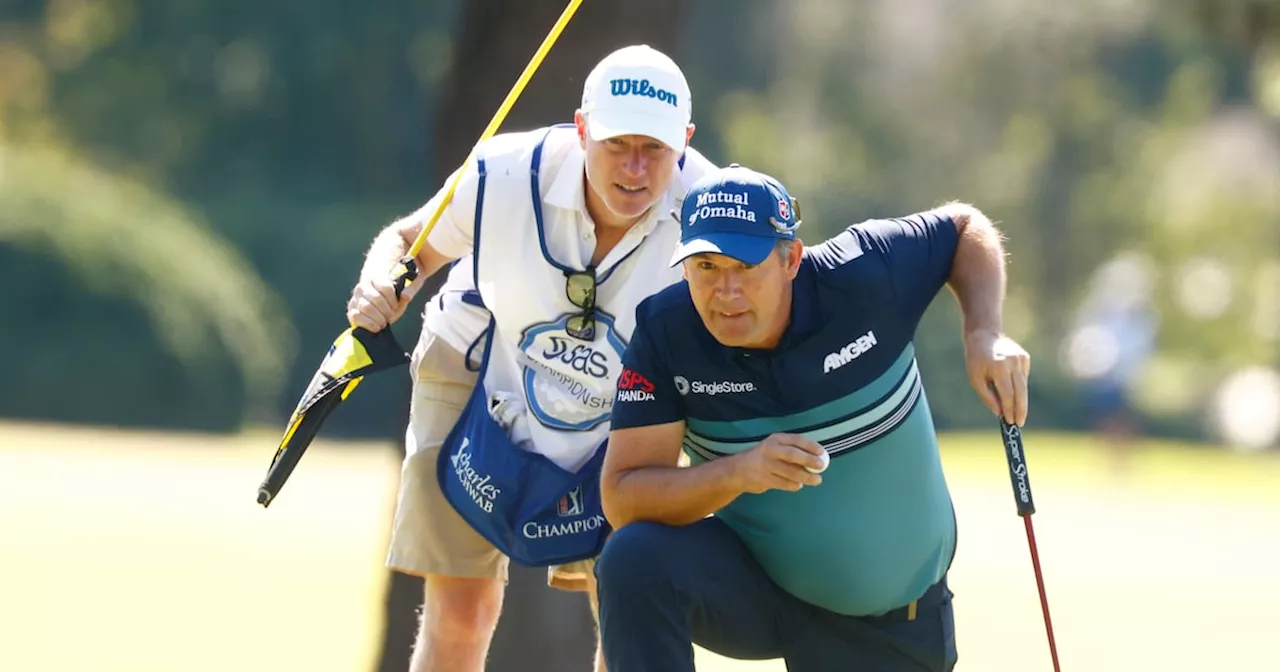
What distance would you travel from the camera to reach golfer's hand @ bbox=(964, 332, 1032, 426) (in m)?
4.52

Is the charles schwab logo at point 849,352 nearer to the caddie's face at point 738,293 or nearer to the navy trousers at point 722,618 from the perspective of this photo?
the caddie's face at point 738,293

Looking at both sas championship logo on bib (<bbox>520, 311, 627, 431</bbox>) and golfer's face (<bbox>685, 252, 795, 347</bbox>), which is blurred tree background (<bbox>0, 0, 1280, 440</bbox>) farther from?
golfer's face (<bbox>685, 252, 795, 347</bbox>)

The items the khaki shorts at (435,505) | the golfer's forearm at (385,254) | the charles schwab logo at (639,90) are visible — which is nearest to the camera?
the charles schwab logo at (639,90)

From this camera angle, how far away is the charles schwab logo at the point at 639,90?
4781mm

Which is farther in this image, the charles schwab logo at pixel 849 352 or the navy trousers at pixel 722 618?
the charles schwab logo at pixel 849 352

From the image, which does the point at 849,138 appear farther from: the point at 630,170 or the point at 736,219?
the point at 736,219

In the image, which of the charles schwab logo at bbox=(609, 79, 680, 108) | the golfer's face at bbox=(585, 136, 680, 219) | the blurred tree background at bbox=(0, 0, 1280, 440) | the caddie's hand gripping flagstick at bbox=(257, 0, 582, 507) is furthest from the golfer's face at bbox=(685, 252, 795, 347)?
the blurred tree background at bbox=(0, 0, 1280, 440)

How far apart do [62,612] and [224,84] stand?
24.4 m

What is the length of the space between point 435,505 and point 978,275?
5.63ft

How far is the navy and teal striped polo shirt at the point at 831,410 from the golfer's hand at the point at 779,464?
272 millimetres

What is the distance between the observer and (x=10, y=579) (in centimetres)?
1084

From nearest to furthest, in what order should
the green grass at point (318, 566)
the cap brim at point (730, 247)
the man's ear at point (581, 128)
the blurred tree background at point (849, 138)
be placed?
1. the cap brim at point (730, 247)
2. the man's ear at point (581, 128)
3. the green grass at point (318, 566)
4. the blurred tree background at point (849, 138)

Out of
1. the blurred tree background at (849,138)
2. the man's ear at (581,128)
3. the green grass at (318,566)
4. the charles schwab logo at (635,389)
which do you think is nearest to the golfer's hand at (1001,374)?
the charles schwab logo at (635,389)

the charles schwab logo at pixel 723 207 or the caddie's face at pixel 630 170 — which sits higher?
the caddie's face at pixel 630 170
